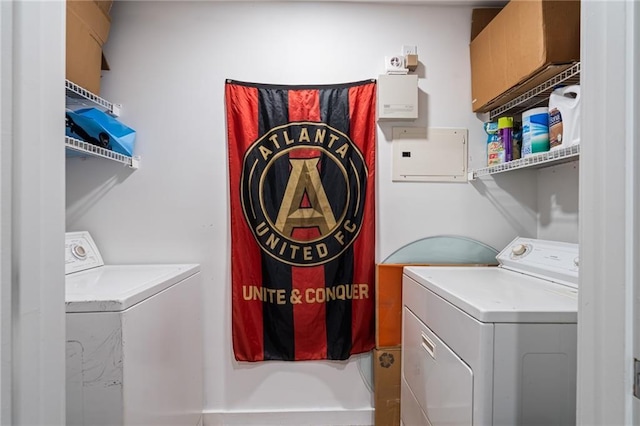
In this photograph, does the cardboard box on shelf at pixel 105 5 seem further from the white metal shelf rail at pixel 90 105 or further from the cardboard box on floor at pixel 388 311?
the cardboard box on floor at pixel 388 311

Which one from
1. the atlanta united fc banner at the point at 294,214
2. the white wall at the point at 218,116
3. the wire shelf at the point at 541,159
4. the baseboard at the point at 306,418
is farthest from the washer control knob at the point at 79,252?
the wire shelf at the point at 541,159

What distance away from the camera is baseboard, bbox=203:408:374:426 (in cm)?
178

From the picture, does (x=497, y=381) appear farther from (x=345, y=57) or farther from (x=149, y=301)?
(x=345, y=57)

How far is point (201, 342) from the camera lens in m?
1.77

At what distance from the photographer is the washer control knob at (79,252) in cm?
153

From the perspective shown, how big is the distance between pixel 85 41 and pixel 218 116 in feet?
2.29

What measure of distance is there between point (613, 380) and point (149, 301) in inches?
51.0

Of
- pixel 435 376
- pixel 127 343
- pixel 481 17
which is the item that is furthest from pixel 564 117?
pixel 127 343

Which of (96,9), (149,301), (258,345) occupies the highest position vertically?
(96,9)

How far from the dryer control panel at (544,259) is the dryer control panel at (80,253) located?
86.5 inches

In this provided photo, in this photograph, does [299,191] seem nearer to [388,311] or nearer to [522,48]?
[388,311]

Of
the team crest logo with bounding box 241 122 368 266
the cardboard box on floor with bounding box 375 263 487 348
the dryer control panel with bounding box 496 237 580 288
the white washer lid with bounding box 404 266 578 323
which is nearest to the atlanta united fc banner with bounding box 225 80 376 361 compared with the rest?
the team crest logo with bounding box 241 122 368 266

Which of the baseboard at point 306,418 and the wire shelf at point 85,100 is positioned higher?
the wire shelf at point 85,100

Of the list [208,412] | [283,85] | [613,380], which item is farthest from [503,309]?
[208,412]
